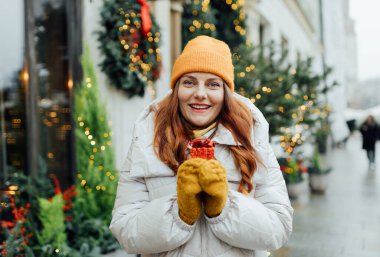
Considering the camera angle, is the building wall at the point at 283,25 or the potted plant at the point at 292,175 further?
the building wall at the point at 283,25

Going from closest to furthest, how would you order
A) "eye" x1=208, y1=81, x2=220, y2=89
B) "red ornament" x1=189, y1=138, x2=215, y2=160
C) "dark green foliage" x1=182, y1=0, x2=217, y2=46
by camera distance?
"red ornament" x1=189, y1=138, x2=215, y2=160 → "eye" x1=208, y1=81, x2=220, y2=89 → "dark green foliage" x1=182, y1=0, x2=217, y2=46

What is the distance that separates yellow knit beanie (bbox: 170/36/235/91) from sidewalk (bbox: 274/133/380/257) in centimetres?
373

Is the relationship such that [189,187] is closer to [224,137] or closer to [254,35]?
[224,137]

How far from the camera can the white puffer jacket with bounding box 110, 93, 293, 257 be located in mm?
1902

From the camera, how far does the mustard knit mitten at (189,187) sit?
5.78ft

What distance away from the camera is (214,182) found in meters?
1.75

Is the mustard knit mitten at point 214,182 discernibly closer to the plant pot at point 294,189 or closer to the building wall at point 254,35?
the building wall at point 254,35

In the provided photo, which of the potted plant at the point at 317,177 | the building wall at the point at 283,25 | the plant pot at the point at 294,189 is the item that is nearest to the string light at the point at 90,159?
the plant pot at the point at 294,189

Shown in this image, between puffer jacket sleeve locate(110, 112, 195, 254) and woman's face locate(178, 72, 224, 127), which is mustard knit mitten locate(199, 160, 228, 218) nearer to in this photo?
puffer jacket sleeve locate(110, 112, 195, 254)

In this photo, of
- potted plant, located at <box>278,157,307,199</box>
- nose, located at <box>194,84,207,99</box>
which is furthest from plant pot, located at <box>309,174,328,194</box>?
nose, located at <box>194,84,207,99</box>

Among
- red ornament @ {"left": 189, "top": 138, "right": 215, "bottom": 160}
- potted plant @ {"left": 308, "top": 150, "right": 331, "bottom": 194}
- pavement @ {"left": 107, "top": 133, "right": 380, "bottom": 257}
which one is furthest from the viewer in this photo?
potted plant @ {"left": 308, "top": 150, "right": 331, "bottom": 194}

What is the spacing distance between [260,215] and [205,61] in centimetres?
72

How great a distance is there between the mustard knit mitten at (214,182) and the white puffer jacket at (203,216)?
0.10 meters

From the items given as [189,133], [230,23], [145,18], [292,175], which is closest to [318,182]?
[292,175]
